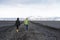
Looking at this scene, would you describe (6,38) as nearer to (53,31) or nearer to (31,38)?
(31,38)

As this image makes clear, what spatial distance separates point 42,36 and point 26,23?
110 inches

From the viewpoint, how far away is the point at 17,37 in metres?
34.6

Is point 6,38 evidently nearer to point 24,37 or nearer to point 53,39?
point 24,37

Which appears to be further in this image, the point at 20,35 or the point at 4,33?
the point at 4,33

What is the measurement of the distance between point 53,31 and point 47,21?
2317 centimetres

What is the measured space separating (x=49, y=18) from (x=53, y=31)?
21321mm

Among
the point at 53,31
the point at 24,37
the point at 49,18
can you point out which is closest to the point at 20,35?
the point at 24,37

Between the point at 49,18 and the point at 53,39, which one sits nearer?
the point at 53,39

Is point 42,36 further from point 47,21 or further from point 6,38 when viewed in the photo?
point 47,21

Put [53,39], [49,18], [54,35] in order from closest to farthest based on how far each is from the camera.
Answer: [53,39]
[54,35]
[49,18]

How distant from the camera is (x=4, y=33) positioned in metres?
37.8

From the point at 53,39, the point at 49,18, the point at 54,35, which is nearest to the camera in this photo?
the point at 53,39

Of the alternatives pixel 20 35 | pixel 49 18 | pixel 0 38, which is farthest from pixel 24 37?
pixel 49 18

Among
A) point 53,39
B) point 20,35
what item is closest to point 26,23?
point 20,35
